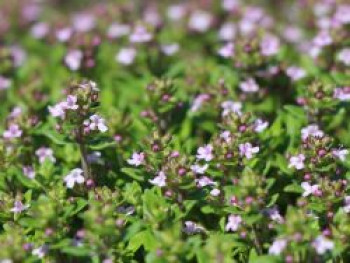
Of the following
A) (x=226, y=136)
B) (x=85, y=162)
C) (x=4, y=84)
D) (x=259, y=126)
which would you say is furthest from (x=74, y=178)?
(x=4, y=84)

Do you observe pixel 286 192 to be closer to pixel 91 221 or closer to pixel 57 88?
pixel 91 221

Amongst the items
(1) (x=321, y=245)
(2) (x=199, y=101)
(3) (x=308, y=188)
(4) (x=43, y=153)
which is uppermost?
(2) (x=199, y=101)

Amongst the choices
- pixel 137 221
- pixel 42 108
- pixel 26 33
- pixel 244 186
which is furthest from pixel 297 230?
pixel 26 33

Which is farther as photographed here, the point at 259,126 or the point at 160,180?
the point at 259,126

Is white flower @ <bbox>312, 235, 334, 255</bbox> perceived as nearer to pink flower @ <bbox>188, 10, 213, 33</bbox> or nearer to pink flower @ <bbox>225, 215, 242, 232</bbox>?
pink flower @ <bbox>225, 215, 242, 232</bbox>

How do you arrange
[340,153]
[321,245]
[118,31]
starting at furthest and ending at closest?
[118,31] < [340,153] < [321,245]

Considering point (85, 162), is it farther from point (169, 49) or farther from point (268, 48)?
point (169, 49)

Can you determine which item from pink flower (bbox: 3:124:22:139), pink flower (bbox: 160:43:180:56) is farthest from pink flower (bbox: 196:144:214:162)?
pink flower (bbox: 160:43:180:56)

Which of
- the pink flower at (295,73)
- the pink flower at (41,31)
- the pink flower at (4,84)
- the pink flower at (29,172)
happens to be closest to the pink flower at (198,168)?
the pink flower at (29,172)
